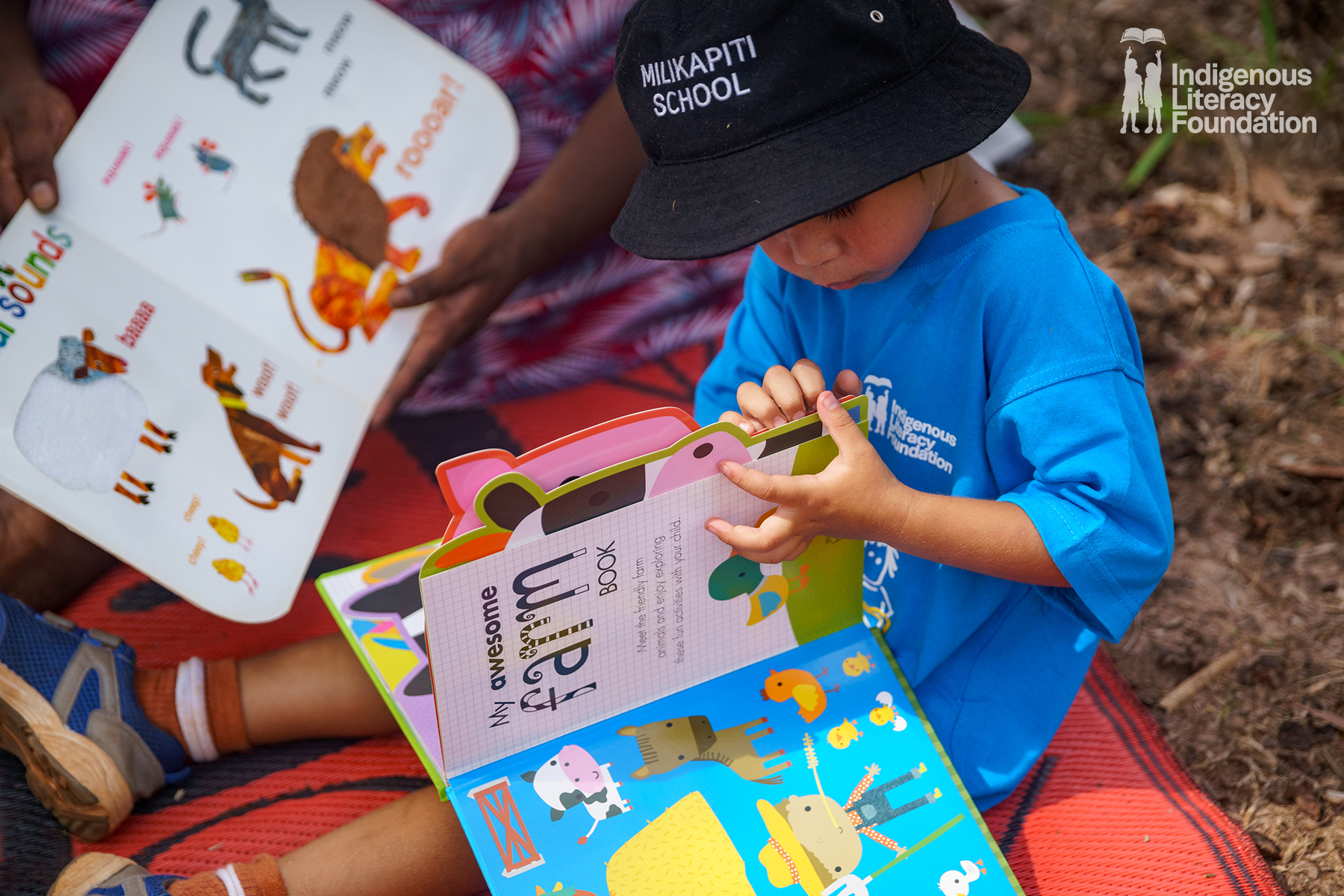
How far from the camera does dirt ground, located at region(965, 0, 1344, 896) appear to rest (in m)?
1.13

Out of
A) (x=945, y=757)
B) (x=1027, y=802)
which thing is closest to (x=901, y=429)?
(x=945, y=757)

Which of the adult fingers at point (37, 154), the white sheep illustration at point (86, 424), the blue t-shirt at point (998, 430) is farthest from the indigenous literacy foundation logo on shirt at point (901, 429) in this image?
the adult fingers at point (37, 154)

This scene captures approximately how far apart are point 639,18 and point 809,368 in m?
0.30

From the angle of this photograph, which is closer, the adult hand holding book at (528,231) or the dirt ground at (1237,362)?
the dirt ground at (1237,362)

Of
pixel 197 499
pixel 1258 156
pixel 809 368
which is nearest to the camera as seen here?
pixel 809 368

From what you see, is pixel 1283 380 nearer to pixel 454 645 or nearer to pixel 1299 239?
pixel 1299 239

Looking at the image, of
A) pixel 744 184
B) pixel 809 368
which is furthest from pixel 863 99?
pixel 809 368

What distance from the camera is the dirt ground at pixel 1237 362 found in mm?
1126

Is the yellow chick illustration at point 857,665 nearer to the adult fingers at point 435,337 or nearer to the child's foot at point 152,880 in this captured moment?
the child's foot at point 152,880

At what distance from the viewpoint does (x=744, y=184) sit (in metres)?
0.69

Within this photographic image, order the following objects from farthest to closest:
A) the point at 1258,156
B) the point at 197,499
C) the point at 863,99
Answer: the point at 1258,156
the point at 197,499
the point at 863,99

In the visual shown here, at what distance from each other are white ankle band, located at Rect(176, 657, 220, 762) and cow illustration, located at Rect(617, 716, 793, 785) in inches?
20.3

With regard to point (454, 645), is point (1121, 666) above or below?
below

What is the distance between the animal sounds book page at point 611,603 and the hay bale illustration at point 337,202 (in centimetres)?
64
